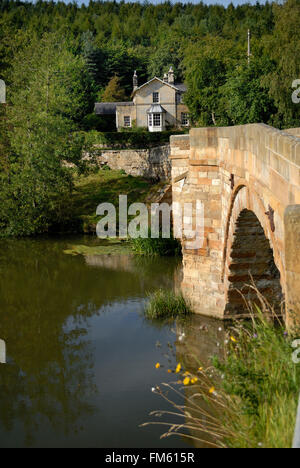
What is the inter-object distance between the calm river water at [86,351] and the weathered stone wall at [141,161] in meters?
10.7

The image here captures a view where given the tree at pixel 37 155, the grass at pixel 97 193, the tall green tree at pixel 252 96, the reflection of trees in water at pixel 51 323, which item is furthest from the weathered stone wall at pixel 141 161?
the reflection of trees in water at pixel 51 323

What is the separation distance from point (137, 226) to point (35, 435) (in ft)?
50.8

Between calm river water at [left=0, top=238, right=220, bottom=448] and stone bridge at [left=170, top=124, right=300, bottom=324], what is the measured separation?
75 cm

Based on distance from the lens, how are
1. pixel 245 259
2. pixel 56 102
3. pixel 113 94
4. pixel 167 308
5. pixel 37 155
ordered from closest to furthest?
pixel 245 259 < pixel 167 308 < pixel 37 155 < pixel 56 102 < pixel 113 94

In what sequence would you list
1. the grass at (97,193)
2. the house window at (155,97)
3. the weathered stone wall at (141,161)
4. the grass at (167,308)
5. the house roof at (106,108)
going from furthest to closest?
the house roof at (106,108) < the house window at (155,97) < the weathered stone wall at (141,161) < the grass at (97,193) < the grass at (167,308)

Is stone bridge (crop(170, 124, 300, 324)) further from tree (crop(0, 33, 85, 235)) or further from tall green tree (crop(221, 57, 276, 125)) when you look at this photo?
tall green tree (crop(221, 57, 276, 125))

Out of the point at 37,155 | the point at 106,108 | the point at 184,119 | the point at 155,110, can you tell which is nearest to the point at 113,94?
the point at 106,108

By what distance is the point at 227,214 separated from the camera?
1145 centimetres

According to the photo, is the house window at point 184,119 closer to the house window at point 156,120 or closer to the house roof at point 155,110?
the house roof at point 155,110

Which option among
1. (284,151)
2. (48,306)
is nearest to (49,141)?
(48,306)

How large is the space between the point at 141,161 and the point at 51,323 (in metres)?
18.2

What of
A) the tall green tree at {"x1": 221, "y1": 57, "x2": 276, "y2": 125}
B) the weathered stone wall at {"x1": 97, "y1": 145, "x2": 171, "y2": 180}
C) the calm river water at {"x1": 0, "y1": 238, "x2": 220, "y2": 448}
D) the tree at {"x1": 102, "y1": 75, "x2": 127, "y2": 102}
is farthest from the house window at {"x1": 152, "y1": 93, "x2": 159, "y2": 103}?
the calm river water at {"x1": 0, "y1": 238, "x2": 220, "y2": 448}

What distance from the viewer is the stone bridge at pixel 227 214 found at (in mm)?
8938

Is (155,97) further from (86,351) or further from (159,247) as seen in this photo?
(86,351)
